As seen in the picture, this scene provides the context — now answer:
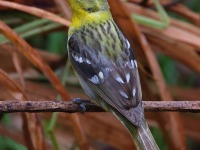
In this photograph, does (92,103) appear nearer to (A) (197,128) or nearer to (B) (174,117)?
(B) (174,117)

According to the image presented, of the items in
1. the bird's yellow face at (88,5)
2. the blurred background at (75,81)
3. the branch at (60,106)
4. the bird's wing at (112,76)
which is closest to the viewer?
the branch at (60,106)

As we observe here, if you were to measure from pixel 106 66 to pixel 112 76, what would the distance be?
0.21 feet

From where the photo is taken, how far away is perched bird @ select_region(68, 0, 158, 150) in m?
2.61

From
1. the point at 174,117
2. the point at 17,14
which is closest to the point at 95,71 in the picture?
the point at 174,117

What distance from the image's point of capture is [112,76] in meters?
2.80

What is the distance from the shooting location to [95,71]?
2.84 meters

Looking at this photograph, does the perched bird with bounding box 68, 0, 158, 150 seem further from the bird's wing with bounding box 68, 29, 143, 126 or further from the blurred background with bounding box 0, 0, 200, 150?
the blurred background with bounding box 0, 0, 200, 150

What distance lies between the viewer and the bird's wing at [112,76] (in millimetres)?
2639

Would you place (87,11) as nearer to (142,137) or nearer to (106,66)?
(106,66)

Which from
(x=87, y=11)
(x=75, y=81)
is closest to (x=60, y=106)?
(x=87, y=11)

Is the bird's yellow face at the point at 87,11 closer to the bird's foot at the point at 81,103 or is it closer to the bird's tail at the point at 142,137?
the bird's foot at the point at 81,103

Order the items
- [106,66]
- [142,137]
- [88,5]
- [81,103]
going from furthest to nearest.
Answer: [88,5]
[106,66]
[81,103]
[142,137]

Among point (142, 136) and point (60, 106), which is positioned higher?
point (60, 106)

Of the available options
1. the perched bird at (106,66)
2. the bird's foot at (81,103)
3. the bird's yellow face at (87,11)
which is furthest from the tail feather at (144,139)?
the bird's yellow face at (87,11)
